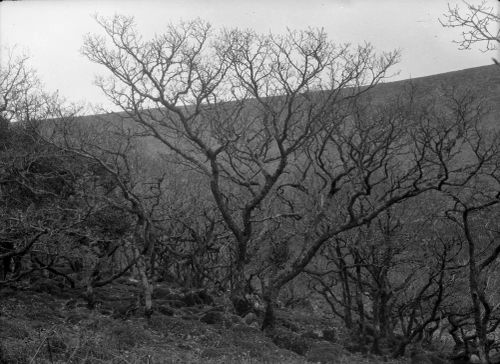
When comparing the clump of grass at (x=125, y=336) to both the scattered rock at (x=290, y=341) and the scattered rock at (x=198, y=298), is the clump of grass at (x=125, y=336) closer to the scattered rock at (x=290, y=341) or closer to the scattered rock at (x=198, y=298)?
the scattered rock at (x=290, y=341)

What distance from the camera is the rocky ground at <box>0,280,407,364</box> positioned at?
10.7 metres

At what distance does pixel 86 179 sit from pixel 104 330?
5.65 m

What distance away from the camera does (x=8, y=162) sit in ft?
49.1

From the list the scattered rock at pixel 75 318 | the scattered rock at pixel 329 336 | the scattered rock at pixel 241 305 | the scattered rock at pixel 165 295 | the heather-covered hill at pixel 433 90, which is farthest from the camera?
the heather-covered hill at pixel 433 90

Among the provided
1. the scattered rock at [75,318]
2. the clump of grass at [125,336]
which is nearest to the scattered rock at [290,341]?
the clump of grass at [125,336]

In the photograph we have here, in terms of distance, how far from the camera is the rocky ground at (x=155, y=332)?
1070 cm

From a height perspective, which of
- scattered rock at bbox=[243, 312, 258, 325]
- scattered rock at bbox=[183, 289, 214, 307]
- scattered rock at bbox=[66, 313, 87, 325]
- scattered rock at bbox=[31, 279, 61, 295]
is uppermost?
scattered rock at bbox=[31, 279, 61, 295]

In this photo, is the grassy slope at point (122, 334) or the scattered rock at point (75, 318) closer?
the grassy slope at point (122, 334)

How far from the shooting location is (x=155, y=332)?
1423cm

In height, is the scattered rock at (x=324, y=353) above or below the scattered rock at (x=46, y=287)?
below

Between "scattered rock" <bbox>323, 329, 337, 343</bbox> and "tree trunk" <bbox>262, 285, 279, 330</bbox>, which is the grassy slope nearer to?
"tree trunk" <bbox>262, 285, 279, 330</bbox>

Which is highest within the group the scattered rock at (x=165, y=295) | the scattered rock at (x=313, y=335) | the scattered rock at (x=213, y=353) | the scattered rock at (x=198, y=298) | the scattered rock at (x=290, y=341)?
the scattered rock at (x=165, y=295)

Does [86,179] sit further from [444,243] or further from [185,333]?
[444,243]

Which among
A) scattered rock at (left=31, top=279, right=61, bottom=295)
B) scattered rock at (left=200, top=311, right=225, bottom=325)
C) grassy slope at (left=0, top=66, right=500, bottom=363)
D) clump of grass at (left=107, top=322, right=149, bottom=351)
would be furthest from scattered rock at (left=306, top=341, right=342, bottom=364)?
scattered rock at (left=31, top=279, right=61, bottom=295)
